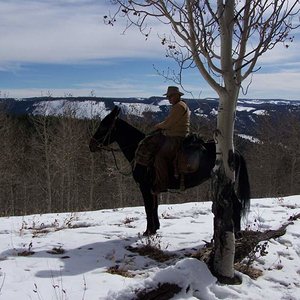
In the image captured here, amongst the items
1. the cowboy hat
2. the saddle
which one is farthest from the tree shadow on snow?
the cowboy hat

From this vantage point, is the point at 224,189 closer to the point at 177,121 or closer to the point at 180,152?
the point at 180,152

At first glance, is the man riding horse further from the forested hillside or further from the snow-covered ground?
the forested hillside

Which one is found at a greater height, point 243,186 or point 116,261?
point 243,186

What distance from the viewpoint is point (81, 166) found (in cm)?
3931

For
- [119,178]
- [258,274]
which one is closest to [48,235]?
[258,274]

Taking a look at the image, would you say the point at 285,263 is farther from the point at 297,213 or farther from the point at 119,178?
the point at 119,178

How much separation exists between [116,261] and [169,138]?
2.48 m

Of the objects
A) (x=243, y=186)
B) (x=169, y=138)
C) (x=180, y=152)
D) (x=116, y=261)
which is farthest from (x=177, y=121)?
(x=116, y=261)

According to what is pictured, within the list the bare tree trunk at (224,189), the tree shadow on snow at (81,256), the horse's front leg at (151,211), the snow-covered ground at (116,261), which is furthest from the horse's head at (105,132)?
the bare tree trunk at (224,189)

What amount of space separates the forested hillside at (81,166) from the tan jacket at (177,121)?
23028 mm

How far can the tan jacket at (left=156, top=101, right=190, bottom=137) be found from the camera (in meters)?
7.38

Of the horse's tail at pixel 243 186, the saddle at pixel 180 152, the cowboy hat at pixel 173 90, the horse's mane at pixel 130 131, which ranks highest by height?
the cowboy hat at pixel 173 90

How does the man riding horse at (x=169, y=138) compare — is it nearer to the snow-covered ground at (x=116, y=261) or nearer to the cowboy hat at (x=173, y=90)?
the cowboy hat at (x=173, y=90)

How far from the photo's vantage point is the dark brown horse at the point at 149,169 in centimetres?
748
